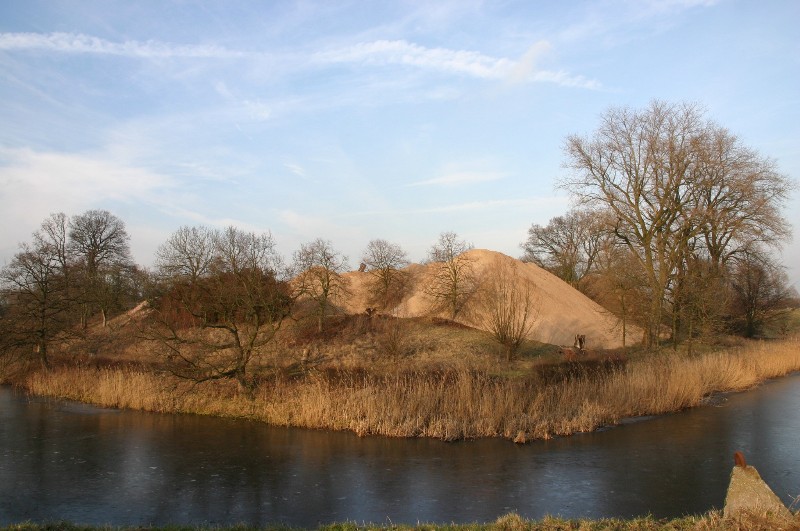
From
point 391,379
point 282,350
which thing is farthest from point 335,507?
point 282,350

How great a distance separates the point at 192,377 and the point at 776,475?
1368cm

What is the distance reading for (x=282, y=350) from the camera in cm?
2214

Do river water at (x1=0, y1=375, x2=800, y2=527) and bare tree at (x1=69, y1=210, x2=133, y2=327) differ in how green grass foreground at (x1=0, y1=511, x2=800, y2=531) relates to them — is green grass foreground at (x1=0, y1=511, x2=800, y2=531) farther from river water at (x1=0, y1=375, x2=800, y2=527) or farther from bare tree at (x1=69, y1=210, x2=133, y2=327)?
bare tree at (x1=69, y1=210, x2=133, y2=327)

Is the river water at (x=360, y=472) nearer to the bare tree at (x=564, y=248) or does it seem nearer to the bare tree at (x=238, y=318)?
the bare tree at (x=238, y=318)

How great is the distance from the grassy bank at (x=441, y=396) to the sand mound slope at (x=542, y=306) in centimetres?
691

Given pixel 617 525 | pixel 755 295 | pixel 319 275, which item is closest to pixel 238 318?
pixel 319 275

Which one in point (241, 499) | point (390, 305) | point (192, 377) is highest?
point (390, 305)

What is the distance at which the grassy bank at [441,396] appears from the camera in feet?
45.1

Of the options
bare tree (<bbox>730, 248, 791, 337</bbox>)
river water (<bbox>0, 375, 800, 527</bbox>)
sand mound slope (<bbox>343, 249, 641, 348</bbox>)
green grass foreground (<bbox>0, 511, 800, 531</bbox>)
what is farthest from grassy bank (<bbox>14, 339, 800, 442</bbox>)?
bare tree (<bbox>730, 248, 791, 337</bbox>)

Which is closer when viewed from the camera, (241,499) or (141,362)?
(241,499)

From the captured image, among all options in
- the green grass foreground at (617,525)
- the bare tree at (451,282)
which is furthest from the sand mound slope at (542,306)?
the green grass foreground at (617,525)

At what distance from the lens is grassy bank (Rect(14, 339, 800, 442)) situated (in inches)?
541

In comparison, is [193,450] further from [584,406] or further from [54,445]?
[584,406]

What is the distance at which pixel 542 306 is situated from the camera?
89.0ft
